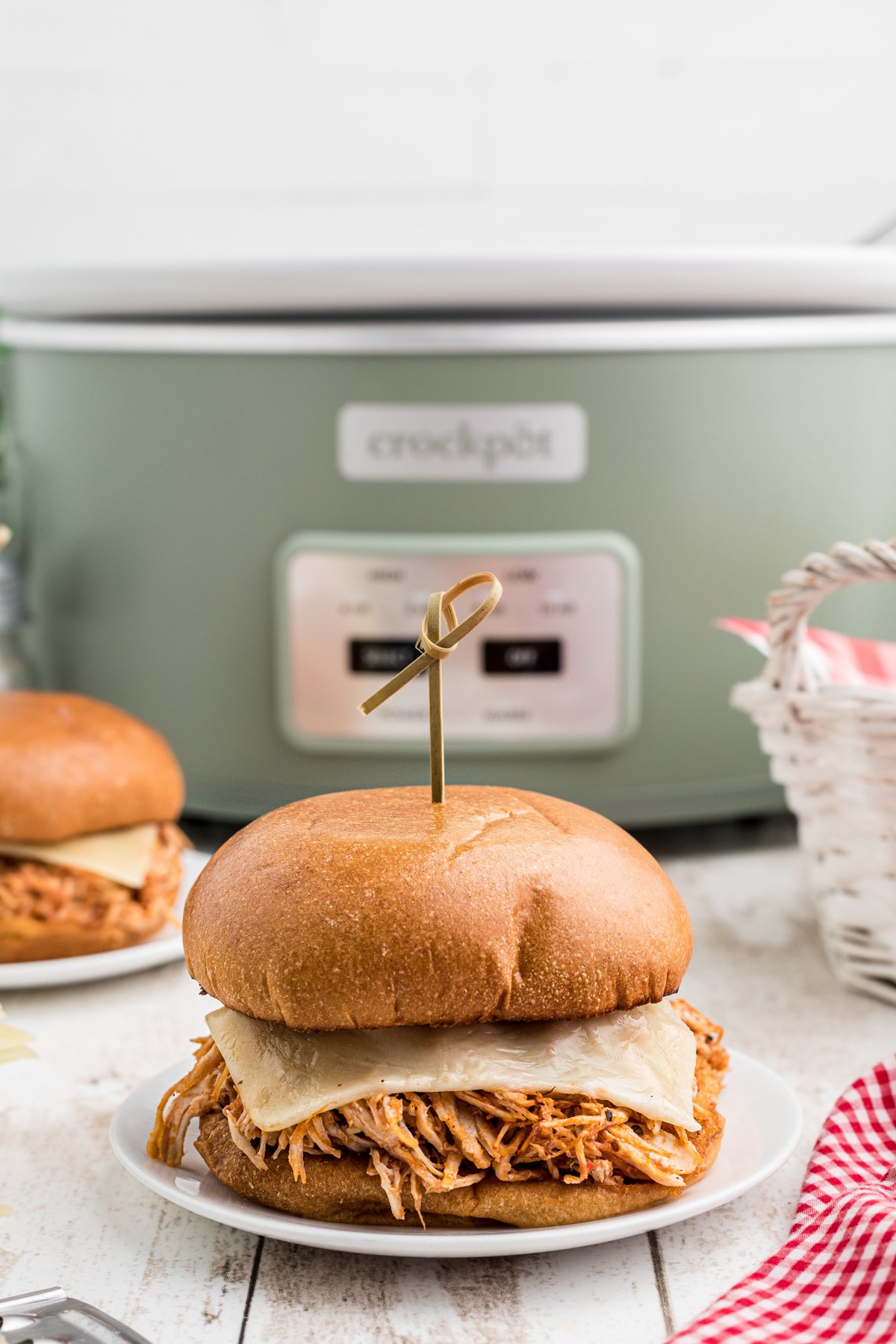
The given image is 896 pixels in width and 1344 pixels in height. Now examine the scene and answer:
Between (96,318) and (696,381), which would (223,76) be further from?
(696,381)

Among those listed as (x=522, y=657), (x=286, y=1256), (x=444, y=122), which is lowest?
(x=286, y=1256)

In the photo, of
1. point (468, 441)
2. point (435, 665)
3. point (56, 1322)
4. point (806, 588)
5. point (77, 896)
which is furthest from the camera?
point (468, 441)

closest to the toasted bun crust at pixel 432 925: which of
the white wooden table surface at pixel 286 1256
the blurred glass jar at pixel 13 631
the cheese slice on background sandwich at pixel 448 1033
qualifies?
the cheese slice on background sandwich at pixel 448 1033

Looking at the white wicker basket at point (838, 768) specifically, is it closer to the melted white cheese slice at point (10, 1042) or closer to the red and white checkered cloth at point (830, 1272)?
the red and white checkered cloth at point (830, 1272)

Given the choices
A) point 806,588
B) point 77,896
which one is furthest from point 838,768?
point 77,896

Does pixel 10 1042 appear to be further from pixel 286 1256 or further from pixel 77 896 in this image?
pixel 77 896

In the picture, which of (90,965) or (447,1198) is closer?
(447,1198)

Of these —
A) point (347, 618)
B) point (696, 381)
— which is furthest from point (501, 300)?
point (347, 618)
